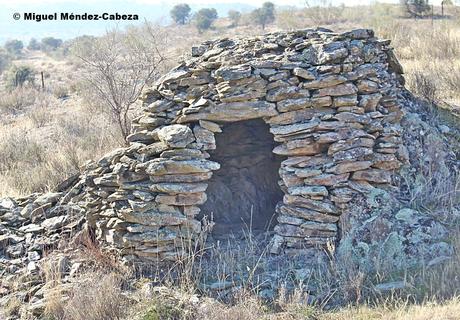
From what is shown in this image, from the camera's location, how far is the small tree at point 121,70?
9914 millimetres

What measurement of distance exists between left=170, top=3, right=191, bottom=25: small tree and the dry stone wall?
3946 cm

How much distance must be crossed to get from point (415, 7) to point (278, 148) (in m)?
19.6

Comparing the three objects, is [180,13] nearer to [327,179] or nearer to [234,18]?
[234,18]

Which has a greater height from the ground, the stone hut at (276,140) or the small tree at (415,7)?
the small tree at (415,7)

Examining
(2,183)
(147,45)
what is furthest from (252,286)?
(147,45)

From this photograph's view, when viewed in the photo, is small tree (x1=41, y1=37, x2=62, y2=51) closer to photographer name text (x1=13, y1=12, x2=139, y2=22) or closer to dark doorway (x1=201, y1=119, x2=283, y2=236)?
photographer name text (x1=13, y1=12, x2=139, y2=22)

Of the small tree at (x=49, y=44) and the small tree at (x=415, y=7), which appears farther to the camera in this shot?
the small tree at (x=49, y=44)

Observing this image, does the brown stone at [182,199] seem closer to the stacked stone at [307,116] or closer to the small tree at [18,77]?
the stacked stone at [307,116]

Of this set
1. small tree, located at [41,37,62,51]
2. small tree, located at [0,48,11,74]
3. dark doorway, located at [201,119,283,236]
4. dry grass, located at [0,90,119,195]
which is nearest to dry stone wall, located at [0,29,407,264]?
dark doorway, located at [201,119,283,236]

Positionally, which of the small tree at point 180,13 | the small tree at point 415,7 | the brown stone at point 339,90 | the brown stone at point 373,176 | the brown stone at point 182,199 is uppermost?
the small tree at point 180,13

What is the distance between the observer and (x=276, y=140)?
560 centimetres

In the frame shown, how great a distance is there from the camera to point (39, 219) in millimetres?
6492

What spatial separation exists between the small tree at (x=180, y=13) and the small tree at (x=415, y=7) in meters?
24.0

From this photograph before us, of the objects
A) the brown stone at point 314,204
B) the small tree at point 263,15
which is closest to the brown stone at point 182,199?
the brown stone at point 314,204
